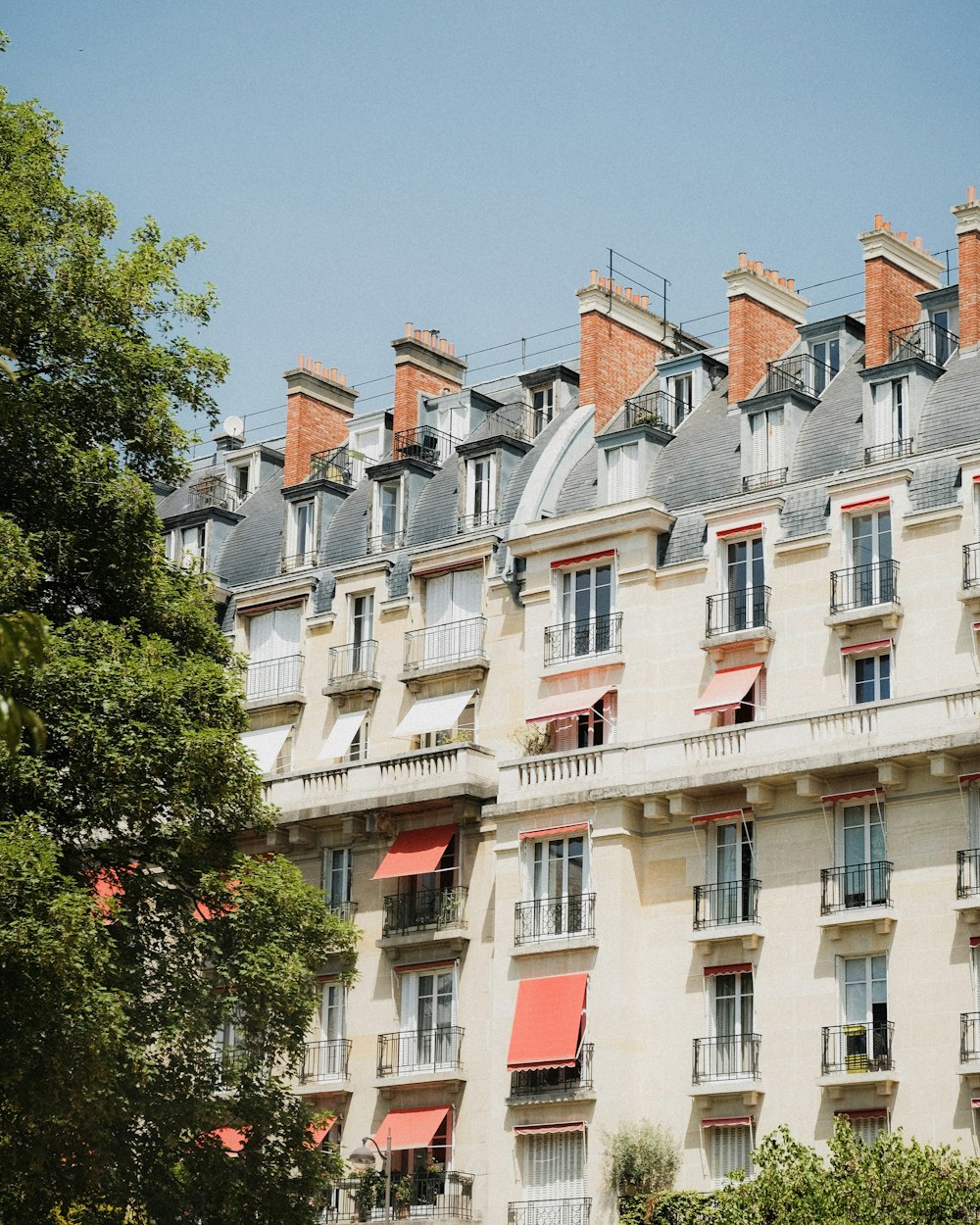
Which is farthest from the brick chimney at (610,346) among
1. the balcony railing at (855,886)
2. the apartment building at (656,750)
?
the balcony railing at (855,886)

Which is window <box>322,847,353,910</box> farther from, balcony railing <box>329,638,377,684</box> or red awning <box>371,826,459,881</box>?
balcony railing <box>329,638,377,684</box>

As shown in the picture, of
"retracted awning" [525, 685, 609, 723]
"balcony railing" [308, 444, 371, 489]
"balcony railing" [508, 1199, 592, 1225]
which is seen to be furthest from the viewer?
"balcony railing" [308, 444, 371, 489]

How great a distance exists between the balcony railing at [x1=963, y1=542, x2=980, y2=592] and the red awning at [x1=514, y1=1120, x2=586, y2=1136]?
12.8 metres

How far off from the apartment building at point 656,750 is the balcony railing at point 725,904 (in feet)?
0.36

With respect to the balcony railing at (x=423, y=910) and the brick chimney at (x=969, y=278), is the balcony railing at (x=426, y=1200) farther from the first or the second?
the brick chimney at (x=969, y=278)

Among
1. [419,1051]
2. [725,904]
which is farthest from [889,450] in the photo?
[419,1051]

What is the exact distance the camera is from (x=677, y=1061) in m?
44.6

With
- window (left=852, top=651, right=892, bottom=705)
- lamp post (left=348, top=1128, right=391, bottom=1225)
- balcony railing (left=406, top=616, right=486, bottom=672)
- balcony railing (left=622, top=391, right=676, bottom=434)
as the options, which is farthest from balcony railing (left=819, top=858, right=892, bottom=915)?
balcony railing (left=622, top=391, right=676, bottom=434)

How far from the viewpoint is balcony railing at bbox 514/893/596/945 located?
46000mm

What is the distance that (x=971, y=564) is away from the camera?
44.0 metres

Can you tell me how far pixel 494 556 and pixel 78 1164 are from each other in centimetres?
2316

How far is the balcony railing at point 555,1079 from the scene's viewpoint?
44.8 metres

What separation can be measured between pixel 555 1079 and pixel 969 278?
18.6 meters

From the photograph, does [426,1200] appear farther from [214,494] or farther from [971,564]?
[214,494]
